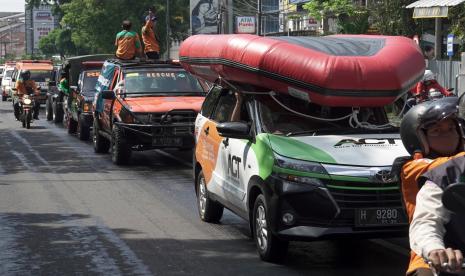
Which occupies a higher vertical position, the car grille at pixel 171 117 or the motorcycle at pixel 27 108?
the car grille at pixel 171 117

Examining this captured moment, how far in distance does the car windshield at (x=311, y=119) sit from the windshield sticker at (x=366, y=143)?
0.38 metres

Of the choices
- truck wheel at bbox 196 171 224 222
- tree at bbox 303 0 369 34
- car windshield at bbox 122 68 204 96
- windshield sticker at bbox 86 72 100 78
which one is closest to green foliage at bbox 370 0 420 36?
tree at bbox 303 0 369 34

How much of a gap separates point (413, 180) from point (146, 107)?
12.7 meters

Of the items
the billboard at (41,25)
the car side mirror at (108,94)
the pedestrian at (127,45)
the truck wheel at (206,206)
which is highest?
the billboard at (41,25)

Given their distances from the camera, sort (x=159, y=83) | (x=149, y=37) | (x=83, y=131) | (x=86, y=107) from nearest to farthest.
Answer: (x=159, y=83) → (x=149, y=37) → (x=86, y=107) → (x=83, y=131)

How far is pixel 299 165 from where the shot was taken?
758cm

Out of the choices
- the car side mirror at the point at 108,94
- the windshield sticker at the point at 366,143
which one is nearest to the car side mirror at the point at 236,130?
the windshield sticker at the point at 366,143

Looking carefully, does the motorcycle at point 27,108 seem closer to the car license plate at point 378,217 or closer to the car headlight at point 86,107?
the car headlight at point 86,107

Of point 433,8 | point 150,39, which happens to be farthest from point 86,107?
point 433,8

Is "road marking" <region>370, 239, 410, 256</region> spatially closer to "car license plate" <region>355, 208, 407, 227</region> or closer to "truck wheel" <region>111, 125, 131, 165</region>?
"car license plate" <region>355, 208, 407, 227</region>

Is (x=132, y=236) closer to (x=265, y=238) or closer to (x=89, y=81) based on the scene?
(x=265, y=238)

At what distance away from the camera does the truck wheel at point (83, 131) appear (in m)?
22.2

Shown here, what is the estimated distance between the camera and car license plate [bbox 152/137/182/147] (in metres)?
16.0

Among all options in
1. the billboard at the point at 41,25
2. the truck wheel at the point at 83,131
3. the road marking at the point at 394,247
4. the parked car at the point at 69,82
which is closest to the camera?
the road marking at the point at 394,247
